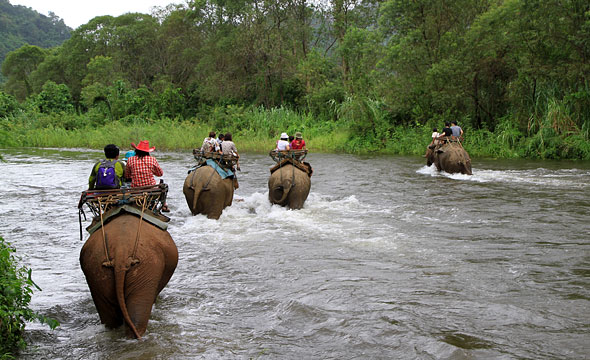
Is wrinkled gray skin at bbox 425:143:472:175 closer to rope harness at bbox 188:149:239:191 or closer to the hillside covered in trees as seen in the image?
rope harness at bbox 188:149:239:191

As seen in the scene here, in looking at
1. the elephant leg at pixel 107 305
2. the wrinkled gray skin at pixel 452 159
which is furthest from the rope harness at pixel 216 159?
the wrinkled gray skin at pixel 452 159

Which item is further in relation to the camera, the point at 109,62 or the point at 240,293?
the point at 109,62

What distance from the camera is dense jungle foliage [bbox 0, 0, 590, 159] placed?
22.3 metres

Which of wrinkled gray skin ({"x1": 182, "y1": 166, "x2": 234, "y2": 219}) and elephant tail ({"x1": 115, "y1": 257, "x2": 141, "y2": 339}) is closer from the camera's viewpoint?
elephant tail ({"x1": 115, "y1": 257, "x2": 141, "y2": 339})

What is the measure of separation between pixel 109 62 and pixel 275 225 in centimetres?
3781

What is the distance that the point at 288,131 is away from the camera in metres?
31.4

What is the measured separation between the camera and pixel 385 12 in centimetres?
2720

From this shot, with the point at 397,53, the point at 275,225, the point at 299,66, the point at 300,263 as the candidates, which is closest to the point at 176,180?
the point at 275,225

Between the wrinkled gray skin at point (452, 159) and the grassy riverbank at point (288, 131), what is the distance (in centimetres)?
667

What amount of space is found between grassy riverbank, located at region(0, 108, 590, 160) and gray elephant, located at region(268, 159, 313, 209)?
46.4ft

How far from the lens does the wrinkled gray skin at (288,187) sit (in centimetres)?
1097

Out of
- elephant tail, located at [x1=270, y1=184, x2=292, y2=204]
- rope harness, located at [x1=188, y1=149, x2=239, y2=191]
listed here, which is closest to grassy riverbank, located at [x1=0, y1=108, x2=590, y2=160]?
elephant tail, located at [x1=270, y1=184, x2=292, y2=204]

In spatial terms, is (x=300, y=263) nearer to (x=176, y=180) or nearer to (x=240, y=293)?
(x=240, y=293)

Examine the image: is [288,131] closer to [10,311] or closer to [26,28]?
[10,311]
